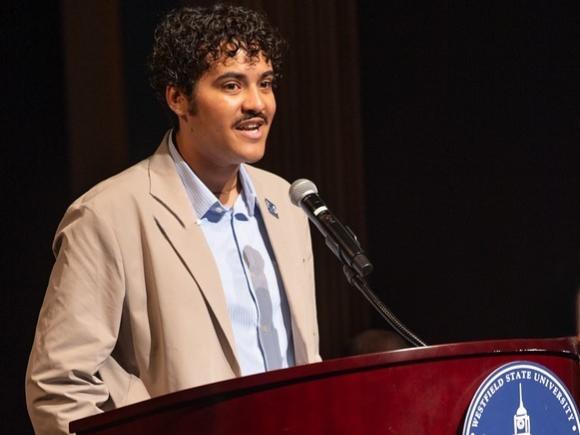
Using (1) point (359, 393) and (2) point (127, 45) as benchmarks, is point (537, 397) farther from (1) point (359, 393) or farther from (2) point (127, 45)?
(2) point (127, 45)

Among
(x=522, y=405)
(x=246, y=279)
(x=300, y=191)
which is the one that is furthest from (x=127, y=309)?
(x=522, y=405)

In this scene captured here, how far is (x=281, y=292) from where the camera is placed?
235 centimetres

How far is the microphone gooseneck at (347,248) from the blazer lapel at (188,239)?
0.73 ft

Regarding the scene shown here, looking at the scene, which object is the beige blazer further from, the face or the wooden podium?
the wooden podium

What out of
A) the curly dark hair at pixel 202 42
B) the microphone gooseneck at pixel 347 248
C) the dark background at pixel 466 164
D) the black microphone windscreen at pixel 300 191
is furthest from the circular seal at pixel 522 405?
the dark background at pixel 466 164

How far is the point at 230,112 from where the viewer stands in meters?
2.27

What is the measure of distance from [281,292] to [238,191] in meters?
0.25

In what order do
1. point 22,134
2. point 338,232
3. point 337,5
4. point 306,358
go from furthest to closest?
point 337,5
point 22,134
point 306,358
point 338,232

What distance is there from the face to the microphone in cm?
19

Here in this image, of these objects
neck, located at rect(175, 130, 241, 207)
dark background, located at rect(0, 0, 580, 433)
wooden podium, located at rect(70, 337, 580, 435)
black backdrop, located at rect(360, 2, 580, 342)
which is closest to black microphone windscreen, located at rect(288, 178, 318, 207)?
neck, located at rect(175, 130, 241, 207)

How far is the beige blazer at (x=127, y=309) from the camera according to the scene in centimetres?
203

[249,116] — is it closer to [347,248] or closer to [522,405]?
[347,248]

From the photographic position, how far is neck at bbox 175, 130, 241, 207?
7.71 feet

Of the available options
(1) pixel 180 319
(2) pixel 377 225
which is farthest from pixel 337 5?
(1) pixel 180 319
